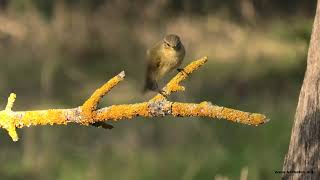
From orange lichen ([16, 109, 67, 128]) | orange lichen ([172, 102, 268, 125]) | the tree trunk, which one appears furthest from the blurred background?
orange lichen ([172, 102, 268, 125])

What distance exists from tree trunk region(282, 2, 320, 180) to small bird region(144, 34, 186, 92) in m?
0.56

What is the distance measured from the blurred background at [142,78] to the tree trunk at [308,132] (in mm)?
4641

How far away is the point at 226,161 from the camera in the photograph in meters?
10.2

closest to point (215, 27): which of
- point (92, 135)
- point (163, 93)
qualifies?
point (92, 135)

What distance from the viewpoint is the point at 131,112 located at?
113 inches

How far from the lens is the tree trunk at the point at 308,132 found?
3.61m

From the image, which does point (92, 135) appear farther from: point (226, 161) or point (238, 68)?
point (238, 68)

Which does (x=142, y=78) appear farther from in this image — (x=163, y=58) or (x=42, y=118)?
(x=42, y=118)

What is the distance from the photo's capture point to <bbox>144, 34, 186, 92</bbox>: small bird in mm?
3525

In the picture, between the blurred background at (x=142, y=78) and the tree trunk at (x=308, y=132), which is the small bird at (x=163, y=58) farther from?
the blurred background at (x=142, y=78)

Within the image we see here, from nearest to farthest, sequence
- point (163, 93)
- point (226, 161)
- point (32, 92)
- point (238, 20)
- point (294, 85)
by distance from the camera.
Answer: point (163, 93), point (226, 161), point (32, 92), point (294, 85), point (238, 20)

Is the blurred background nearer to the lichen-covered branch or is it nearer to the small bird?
the small bird

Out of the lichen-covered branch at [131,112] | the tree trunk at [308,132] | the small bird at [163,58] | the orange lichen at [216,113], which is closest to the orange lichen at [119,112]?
the lichen-covered branch at [131,112]

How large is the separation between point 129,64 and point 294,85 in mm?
2503
